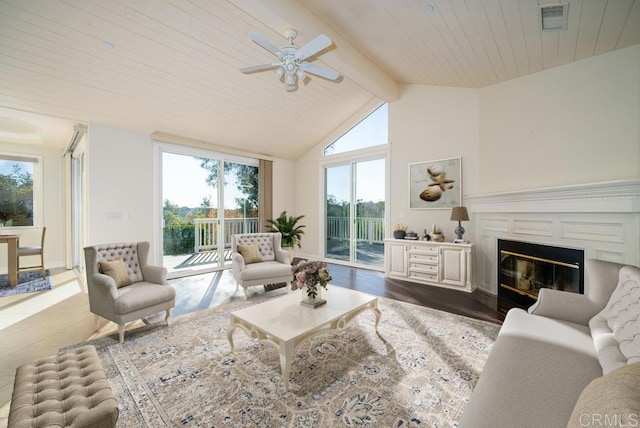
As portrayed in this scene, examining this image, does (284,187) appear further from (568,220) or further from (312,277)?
(568,220)

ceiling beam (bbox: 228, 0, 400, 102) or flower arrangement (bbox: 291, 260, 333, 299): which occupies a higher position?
ceiling beam (bbox: 228, 0, 400, 102)

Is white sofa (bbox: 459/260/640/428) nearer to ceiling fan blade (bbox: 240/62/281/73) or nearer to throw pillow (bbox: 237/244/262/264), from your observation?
ceiling fan blade (bbox: 240/62/281/73)

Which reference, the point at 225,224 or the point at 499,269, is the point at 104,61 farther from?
the point at 499,269

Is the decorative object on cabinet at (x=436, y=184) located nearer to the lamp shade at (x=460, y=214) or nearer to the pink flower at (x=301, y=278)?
the lamp shade at (x=460, y=214)

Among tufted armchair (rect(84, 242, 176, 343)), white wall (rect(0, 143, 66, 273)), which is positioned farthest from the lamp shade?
white wall (rect(0, 143, 66, 273))

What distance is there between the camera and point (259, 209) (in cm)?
652

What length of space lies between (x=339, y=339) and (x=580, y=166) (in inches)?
133

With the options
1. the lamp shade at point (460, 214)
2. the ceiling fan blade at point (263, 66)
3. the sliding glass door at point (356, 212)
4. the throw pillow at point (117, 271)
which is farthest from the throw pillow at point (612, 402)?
the sliding glass door at point (356, 212)

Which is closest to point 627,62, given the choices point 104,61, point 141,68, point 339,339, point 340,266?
point 339,339

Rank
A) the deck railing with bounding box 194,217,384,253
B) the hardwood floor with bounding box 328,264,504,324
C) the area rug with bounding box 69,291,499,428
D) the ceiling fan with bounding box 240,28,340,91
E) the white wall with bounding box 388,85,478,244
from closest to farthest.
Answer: the area rug with bounding box 69,291,499,428
the ceiling fan with bounding box 240,28,340,91
the hardwood floor with bounding box 328,264,504,324
the white wall with bounding box 388,85,478,244
the deck railing with bounding box 194,217,384,253

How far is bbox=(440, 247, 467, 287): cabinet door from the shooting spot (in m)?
4.27

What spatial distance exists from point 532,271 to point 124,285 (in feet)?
15.8

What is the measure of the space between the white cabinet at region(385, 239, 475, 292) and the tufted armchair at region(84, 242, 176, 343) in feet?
11.9

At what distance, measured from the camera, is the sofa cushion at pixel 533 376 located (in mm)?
1109
